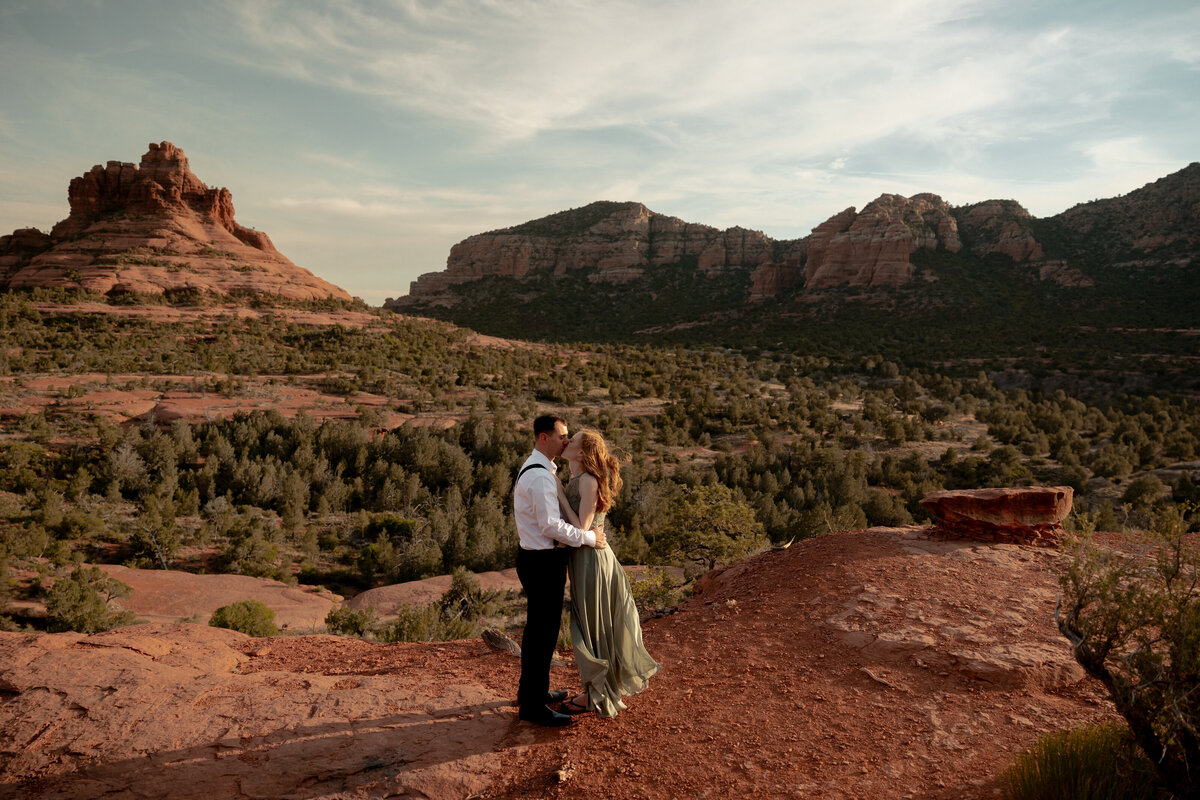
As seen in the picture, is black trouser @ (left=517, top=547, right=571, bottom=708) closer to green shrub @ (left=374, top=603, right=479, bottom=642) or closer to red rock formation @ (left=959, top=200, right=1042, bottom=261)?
green shrub @ (left=374, top=603, right=479, bottom=642)

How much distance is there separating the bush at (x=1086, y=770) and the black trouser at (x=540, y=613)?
8.50 ft

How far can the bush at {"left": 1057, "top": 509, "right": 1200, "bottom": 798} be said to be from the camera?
2.64 meters

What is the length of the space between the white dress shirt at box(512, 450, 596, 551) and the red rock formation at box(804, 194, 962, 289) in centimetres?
6728

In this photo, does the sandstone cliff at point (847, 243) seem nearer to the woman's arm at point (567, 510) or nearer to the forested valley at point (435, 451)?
the forested valley at point (435, 451)

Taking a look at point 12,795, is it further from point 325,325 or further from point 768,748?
point 325,325

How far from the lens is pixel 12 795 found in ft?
9.80

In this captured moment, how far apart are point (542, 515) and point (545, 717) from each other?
1.40 meters

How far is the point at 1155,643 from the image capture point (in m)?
2.98

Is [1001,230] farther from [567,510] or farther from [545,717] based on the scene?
[545,717]

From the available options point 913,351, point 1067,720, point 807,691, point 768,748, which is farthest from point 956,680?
point 913,351

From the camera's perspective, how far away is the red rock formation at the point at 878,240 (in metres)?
64.1

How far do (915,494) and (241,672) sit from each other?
2084 centimetres

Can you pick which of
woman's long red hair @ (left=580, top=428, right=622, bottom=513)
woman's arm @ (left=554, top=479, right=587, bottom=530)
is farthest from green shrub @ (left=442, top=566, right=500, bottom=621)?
woman's long red hair @ (left=580, top=428, right=622, bottom=513)

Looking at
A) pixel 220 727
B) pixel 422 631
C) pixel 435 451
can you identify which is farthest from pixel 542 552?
pixel 435 451
